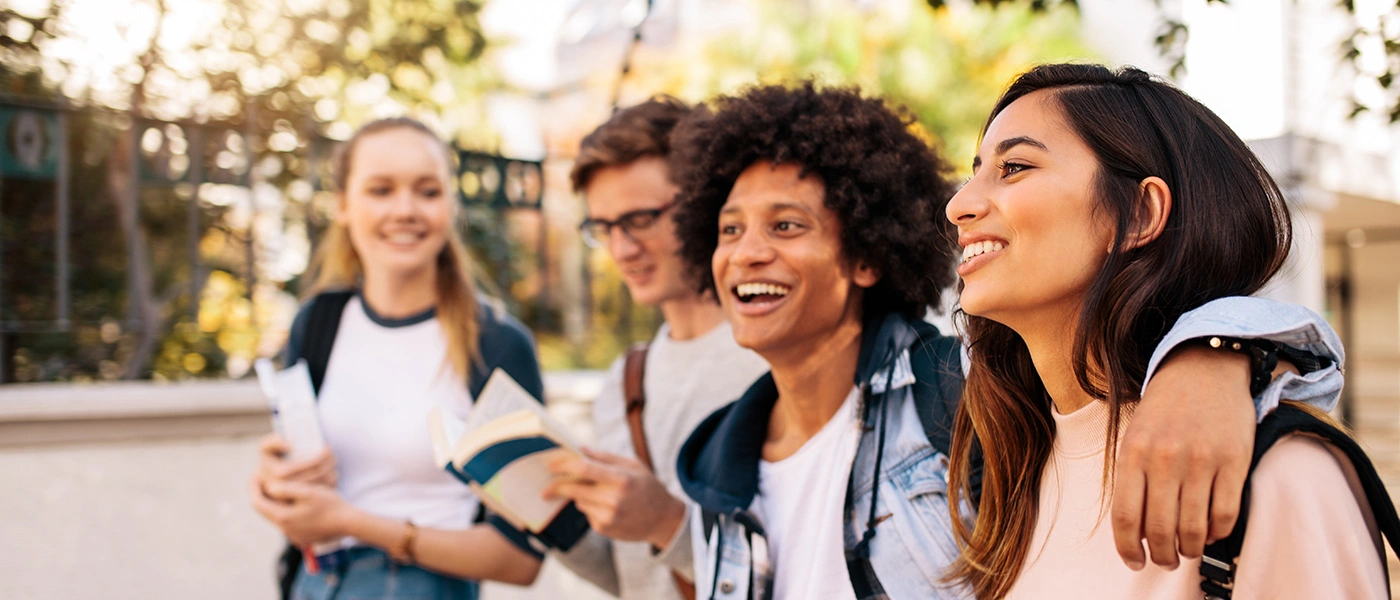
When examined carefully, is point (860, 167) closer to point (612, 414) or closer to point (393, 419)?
point (612, 414)

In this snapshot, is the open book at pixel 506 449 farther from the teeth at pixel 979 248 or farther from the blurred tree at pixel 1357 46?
the blurred tree at pixel 1357 46

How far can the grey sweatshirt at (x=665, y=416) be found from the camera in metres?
2.67

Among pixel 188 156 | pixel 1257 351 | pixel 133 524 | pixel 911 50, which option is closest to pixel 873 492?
pixel 1257 351

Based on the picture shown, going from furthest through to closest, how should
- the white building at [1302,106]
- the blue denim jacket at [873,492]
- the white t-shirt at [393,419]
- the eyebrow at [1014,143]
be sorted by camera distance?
the white building at [1302,106], the white t-shirt at [393,419], the blue denim jacket at [873,492], the eyebrow at [1014,143]

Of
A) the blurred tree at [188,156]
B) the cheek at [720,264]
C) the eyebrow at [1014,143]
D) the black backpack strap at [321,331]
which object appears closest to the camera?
the eyebrow at [1014,143]

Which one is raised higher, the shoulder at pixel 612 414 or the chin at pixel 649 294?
the chin at pixel 649 294

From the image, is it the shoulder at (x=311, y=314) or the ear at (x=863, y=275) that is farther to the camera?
the shoulder at (x=311, y=314)

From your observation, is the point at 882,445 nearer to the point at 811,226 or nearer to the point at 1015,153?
the point at 811,226

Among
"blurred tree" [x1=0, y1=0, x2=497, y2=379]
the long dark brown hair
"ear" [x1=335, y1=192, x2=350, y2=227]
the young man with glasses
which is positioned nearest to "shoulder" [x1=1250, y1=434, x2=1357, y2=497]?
the long dark brown hair

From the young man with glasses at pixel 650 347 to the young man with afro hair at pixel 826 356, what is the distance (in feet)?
1.17

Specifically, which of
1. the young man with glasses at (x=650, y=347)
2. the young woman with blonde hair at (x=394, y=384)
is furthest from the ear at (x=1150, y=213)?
the young woman with blonde hair at (x=394, y=384)

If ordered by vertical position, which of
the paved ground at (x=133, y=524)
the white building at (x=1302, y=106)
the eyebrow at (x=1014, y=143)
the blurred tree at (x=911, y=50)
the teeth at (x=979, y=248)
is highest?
the blurred tree at (x=911, y=50)

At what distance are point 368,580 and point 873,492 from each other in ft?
4.91

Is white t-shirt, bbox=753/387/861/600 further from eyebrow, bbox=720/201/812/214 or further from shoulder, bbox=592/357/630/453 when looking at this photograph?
shoulder, bbox=592/357/630/453
